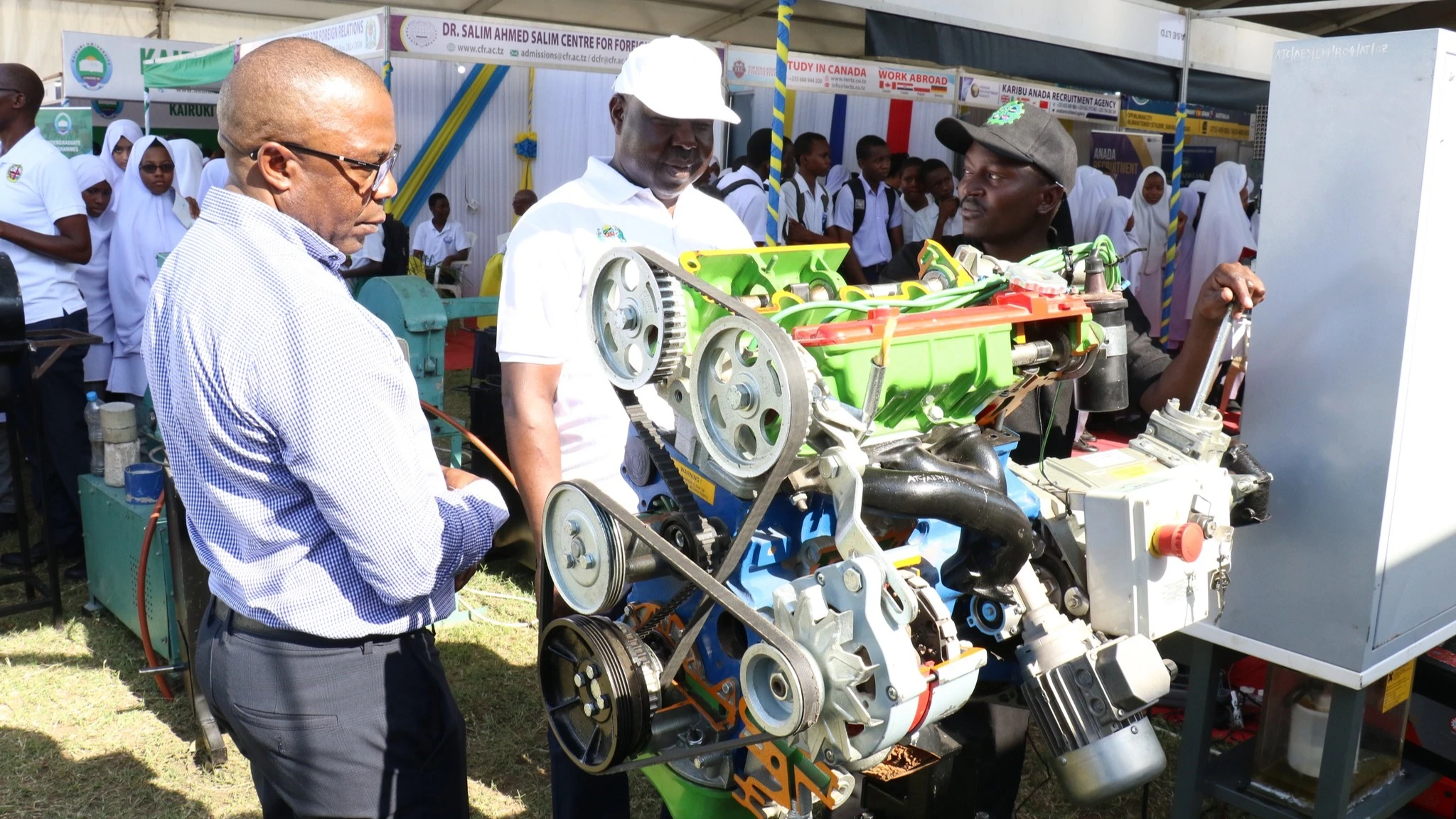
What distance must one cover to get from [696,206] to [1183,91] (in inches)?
254

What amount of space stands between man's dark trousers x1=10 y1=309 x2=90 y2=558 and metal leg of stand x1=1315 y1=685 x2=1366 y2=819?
5.05 m

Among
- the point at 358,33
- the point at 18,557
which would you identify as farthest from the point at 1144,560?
the point at 358,33

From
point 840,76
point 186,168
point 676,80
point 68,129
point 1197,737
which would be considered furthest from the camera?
point 68,129

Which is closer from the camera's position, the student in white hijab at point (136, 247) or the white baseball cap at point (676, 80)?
the white baseball cap at point (676, 80)

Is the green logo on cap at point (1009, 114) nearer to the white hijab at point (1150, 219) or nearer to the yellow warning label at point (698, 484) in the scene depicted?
the yellow warning label at point (698, 484)

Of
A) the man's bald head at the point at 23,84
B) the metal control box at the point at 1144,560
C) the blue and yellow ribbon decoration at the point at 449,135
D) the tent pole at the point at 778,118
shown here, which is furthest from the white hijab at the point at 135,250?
the blue and yellow ribbon decoration at the point at 449,135

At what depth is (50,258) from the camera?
515 centimetres

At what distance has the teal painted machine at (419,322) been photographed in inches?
191

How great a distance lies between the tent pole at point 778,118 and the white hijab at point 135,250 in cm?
319

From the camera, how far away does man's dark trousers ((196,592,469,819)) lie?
180 cm

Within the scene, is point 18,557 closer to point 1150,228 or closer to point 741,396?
point 741,396

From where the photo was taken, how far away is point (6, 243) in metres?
5.03

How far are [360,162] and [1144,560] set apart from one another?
139 centimetres

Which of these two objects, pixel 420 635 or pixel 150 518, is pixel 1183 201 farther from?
pixel 420 635
